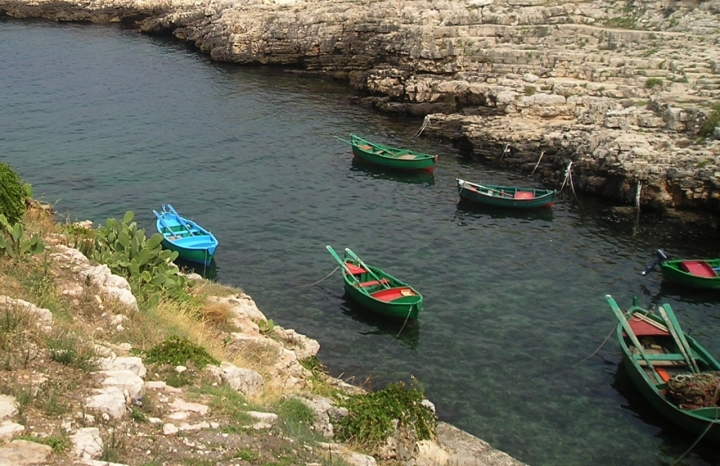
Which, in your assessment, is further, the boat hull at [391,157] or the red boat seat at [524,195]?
the boat hull at [391,157]

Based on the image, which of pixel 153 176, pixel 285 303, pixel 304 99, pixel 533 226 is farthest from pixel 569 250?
pixel 304 99

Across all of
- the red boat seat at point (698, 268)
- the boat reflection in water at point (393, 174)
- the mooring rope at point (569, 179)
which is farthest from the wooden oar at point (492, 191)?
the red boat seat at point (698, 268)

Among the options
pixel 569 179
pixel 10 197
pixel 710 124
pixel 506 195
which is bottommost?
pixel 506 195

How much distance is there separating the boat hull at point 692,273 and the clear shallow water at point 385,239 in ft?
1.65

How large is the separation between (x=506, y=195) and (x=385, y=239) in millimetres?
7945

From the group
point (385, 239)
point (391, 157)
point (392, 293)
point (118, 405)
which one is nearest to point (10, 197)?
point (118, 405)

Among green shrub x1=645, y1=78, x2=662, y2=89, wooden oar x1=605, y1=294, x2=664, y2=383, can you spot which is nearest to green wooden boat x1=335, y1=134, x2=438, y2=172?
green shrub x1=645, y1=78, x2=662, y2=89

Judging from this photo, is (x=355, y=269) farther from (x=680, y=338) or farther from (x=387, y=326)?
(x=680, y=338)

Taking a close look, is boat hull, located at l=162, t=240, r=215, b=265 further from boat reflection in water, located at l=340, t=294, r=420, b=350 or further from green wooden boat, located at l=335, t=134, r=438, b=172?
green wooden boat, located at l=335, t=134, r=438, b=172

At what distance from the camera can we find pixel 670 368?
74.9 feet

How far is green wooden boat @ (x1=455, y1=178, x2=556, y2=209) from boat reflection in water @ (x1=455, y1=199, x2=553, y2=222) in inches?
10.0

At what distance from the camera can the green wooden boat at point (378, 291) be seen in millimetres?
25656

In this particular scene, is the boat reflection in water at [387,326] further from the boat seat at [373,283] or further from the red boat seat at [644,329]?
the red boat seat at [644,329]

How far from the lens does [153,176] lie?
40.0 meters
